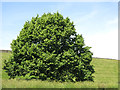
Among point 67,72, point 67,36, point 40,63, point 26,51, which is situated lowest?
point 67,72

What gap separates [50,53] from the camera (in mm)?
21188

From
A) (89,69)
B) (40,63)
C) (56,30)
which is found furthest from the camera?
(89,69)

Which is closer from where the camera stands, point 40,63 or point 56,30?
point 40,63

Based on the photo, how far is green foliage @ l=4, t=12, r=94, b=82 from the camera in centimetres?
2091

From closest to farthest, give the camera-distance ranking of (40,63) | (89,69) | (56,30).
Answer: (40,63) < (56,30) < (89,69)

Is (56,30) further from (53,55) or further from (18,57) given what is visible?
(18,57)

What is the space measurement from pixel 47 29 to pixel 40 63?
5.41 metres

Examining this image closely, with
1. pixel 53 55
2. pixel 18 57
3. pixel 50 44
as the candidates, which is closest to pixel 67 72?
pixel 53 55

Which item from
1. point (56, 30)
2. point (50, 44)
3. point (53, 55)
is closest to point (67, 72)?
point (53, 55)

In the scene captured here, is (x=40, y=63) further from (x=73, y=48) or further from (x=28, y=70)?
(x=73, y=48)

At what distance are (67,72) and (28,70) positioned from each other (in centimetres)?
568

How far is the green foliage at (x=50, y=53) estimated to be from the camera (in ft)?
68.6

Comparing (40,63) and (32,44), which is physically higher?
(32,44)

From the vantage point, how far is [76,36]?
23.9 metres
